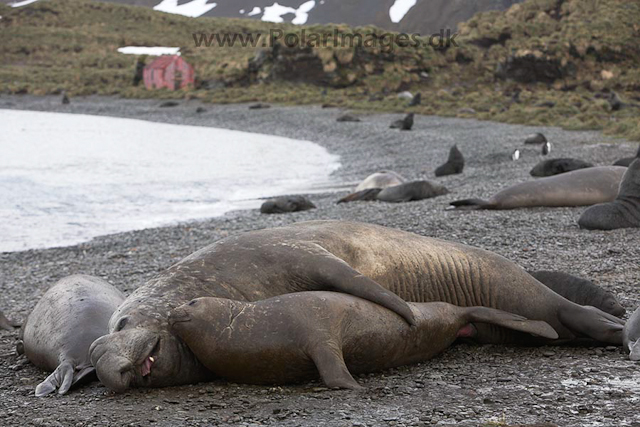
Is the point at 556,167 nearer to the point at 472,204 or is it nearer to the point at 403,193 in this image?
the point at 403,193

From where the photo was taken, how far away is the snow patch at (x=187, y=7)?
142375 millimetres

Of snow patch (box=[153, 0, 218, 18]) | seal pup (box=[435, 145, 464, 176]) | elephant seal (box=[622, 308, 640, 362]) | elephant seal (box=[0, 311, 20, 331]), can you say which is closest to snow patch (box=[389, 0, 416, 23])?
snow patch (box=[153, 0, 218, 18])

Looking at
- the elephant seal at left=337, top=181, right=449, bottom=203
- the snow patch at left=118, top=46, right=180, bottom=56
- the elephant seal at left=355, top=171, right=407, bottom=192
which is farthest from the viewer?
the snow patch at left=118, top=46, right=180, bottom=56

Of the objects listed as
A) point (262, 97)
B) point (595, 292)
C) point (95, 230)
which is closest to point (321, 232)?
point (595, 292)

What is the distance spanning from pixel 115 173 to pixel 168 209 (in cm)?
756

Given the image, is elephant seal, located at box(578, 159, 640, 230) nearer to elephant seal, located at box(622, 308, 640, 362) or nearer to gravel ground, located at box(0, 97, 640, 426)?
gravel ground, located at box(0, 97, 640, 426)

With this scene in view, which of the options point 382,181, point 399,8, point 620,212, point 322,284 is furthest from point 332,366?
point 399,8

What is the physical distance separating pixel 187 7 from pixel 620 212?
5720 inches

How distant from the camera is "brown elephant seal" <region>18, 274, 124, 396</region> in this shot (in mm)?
4520

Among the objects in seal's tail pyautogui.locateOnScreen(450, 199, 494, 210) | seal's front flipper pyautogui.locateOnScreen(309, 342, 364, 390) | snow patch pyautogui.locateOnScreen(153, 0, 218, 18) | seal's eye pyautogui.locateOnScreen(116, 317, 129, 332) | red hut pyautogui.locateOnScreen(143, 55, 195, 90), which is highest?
snow patch pyautogui.locateOnScreen(153, 0, 218, 18)

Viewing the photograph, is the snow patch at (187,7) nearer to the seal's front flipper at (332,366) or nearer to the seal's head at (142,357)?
the seal's head at (142,357)

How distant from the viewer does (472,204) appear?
34.6 ft

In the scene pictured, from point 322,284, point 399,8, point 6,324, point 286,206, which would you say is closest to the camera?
point 322,284

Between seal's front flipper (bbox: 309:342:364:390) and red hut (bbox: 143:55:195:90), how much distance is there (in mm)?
50160
